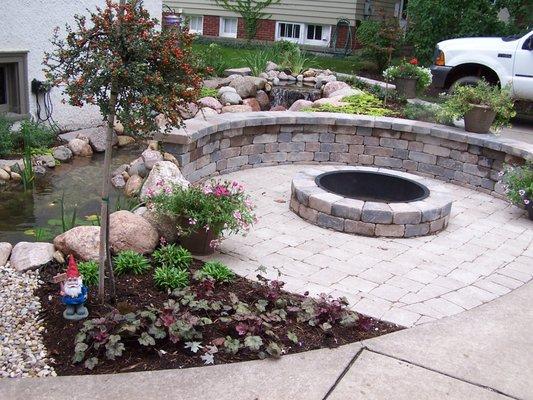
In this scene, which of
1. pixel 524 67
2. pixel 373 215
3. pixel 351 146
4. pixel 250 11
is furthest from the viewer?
pixel 250 11

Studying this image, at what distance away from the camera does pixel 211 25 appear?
20094 millimetres

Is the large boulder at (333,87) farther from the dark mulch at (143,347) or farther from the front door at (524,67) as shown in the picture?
the dark mulch at (143,347)

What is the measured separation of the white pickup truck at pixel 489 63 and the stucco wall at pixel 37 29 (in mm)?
5975

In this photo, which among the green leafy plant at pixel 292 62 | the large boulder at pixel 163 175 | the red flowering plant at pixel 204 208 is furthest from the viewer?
the green leafy plant at pixel 292 62

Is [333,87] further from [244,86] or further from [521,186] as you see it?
[521,186]

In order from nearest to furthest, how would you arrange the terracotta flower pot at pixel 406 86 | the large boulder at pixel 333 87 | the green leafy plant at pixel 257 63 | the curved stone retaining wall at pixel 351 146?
1. the curved stone retaining wall at pixel 351 146
2. the terracotta flower pot at pixel 406 86
3. the large boulder at pixel 333 87
4. the green leafy plant at pixel 257 63

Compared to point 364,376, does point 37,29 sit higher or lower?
higher

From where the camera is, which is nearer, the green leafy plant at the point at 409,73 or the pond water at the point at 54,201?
the pond water at the point at 54,201

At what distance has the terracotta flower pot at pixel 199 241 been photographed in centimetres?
471

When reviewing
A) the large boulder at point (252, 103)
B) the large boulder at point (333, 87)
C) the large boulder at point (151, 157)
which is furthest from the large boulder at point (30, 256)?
the large boulder at point (333, 87)

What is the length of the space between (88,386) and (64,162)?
511 cm

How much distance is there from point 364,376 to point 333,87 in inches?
338

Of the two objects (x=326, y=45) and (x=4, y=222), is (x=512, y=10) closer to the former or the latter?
(x=326, y=45)

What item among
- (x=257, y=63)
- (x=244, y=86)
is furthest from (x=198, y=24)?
(x=244, y=86)
